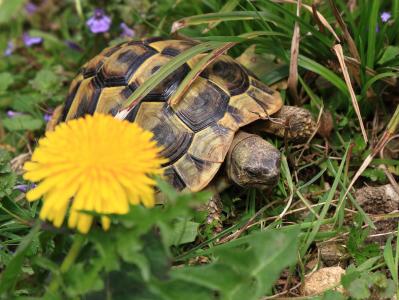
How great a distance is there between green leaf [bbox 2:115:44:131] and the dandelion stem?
5.93ft

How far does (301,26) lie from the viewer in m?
3.09

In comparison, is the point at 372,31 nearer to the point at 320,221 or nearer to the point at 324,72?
the point at 324,72

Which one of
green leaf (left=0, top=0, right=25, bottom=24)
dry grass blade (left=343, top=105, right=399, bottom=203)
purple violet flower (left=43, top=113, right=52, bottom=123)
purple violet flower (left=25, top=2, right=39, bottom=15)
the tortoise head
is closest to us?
green leaf (left=0, top=0, right=25, bottom=24)

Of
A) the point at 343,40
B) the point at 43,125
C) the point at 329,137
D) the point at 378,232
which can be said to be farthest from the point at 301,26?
the point at 43,125

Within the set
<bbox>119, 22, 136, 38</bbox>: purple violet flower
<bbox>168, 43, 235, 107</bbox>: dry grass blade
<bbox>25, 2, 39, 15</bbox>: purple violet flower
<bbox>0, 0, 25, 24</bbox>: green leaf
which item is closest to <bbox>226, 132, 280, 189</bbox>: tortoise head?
<bbox>168, 43, 235, 107</bbox>: dry grass blade

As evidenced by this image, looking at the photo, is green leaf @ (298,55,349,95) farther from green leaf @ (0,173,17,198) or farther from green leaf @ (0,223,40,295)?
green leaf @ (0,223,40,295)

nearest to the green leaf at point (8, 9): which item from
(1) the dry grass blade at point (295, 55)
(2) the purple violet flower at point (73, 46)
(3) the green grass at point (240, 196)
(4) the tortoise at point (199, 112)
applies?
(3) the green grass at point (240, 196)

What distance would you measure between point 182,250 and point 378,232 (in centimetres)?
91

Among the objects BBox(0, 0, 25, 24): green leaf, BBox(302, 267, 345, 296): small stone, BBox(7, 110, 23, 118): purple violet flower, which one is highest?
BBox(0, 0, 25, 24): green leaf

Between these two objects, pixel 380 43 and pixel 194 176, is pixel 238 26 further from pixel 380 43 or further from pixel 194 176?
pixel 194 176

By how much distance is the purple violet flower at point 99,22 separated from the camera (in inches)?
153

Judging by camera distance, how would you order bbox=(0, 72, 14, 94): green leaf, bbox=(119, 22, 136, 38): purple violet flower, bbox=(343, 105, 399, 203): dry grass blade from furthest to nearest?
bbox=(119, 22, 136, 38): purple violet flower < bbox=(0, 72, 14, 94): green leaf < bbox=(343, 105, 399, 203): dry grass blade

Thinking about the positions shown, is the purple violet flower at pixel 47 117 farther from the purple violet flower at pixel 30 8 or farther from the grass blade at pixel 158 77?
the purple violet flower at pixel 30 8

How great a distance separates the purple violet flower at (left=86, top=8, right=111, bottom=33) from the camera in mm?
3896
